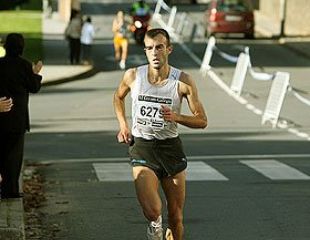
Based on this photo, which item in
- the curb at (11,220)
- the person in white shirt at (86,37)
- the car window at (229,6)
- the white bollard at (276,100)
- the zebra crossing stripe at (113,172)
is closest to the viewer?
the curb at (11,220)

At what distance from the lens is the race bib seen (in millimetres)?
8180

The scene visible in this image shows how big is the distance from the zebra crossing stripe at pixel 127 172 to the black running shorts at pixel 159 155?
5.47 m

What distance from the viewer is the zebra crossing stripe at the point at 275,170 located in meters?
14.1

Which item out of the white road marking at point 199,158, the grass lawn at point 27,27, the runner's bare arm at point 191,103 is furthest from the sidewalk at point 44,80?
the white road marking at point 199,158

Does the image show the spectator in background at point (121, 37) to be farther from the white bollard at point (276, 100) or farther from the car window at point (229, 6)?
the white bollard at point (276, 100)

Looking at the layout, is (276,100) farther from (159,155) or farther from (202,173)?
(159,155)

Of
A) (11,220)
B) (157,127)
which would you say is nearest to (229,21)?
(11,220)

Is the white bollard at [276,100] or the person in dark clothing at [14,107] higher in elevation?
the person in dark clothing at [14,107]

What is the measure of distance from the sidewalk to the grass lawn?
0.51 meters

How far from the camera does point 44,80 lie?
3161cm

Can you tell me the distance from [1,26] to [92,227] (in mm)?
43682

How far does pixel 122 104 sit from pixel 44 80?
2326 centimetres

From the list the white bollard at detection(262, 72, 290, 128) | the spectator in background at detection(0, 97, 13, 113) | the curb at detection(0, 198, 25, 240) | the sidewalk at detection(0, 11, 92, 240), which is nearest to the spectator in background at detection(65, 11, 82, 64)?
the sidewalk at detection(0, 11, 92, 240)

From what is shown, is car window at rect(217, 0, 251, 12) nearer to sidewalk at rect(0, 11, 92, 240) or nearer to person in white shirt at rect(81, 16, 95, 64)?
sidewalk at rect(0, 11, 92, 240)
